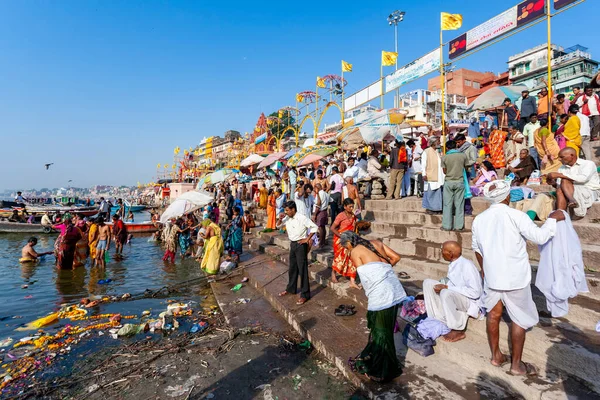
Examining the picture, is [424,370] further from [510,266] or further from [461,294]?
[510,266]

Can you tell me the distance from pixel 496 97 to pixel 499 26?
3.05m

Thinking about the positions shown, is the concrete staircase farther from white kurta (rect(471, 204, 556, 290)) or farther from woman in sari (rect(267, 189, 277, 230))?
woman in sari (rect(267, 189, 277, 230))

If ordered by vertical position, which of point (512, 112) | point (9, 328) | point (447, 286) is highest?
point (512, 112)

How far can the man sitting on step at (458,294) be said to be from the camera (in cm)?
346

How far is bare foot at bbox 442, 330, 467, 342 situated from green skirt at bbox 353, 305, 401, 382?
0.74 metres

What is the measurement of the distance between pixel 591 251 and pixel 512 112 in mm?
8158

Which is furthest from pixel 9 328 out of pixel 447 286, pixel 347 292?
pixel 447 286

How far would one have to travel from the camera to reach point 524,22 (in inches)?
309

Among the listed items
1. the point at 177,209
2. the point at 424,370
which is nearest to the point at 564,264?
the point at 424,370

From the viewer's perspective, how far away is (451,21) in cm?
900

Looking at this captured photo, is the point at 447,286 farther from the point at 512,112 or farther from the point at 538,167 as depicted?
the point at 512,112

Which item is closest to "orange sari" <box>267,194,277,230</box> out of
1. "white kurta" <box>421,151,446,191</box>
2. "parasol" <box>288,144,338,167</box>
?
"parasol" <box>288,144,338,167</box>

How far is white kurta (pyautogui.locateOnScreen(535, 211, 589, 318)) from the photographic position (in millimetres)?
2916

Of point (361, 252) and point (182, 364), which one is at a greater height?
point (361, 252)
